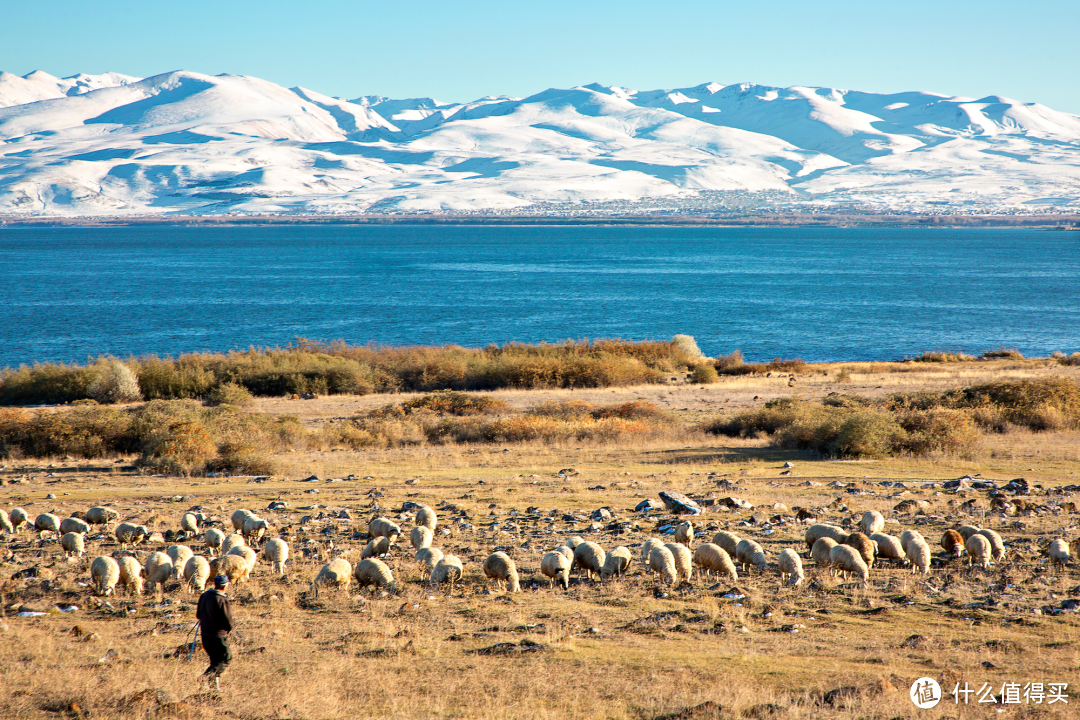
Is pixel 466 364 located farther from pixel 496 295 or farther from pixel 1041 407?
pixel 496 295

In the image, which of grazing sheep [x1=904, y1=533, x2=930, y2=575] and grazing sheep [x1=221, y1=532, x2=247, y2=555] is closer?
grazing sheep [x1=904, y1=533, x2=930, y2=575]

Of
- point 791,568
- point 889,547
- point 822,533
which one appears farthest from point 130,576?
point 889,547

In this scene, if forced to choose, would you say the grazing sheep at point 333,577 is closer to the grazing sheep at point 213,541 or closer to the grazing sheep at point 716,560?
the grazing sheep at point 213,541

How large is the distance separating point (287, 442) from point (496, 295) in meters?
76.7

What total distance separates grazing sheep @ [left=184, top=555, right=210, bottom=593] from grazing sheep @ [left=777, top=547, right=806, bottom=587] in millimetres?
Result: 7885

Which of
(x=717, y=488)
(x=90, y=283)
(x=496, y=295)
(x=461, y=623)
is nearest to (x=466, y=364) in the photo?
(x=717, y=488)

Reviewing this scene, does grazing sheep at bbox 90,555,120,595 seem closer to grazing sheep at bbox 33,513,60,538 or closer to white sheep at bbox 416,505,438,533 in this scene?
grazing sheep at bbox 33,513,60,538

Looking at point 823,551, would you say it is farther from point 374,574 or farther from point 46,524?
point 46,524

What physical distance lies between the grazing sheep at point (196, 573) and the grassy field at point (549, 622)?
325mm

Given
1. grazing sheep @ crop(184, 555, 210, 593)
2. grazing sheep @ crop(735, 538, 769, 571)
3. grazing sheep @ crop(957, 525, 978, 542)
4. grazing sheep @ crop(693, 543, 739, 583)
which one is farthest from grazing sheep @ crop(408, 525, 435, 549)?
grazing sheep @ crop(957, 525, 978, 542)

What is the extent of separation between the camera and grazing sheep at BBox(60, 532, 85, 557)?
492 inches

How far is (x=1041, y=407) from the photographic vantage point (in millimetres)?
26766

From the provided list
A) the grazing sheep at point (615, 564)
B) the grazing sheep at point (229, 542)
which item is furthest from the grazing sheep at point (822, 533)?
the grazing sheep at point (229, 542)

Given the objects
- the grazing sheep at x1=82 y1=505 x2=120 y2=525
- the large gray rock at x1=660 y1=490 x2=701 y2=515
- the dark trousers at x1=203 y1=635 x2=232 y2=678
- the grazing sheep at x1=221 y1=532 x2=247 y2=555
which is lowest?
the large gray rock at x1=660 y1=490 x2=701 y2=515
